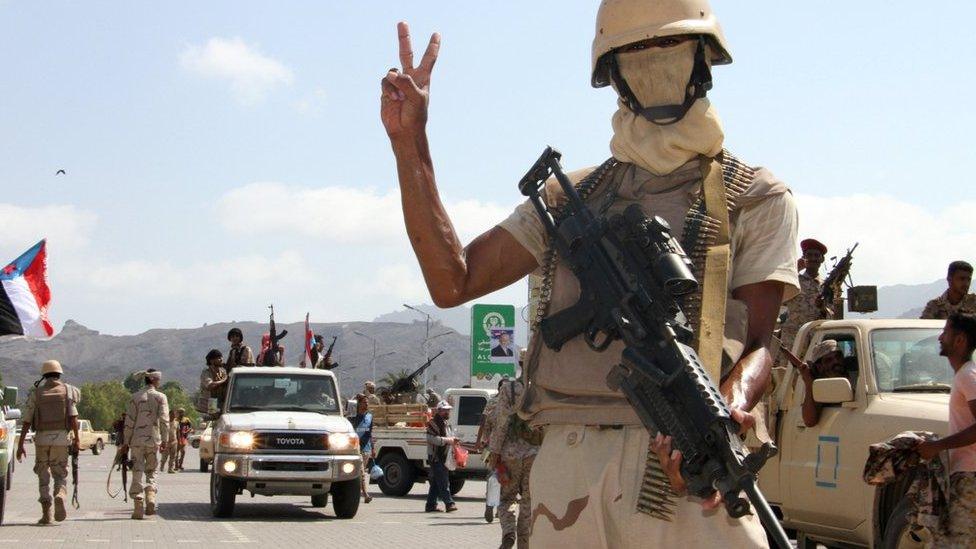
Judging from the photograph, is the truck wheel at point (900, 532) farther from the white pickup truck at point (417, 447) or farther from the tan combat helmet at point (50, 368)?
the white pickup truck at point (417, 447)

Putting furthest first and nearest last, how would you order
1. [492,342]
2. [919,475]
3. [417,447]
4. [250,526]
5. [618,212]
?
1. [492,342]
2. [417,447]
3. [250,526]
4. [919,475]
5. [618,212]

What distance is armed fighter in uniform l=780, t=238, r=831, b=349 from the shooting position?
1252 cm

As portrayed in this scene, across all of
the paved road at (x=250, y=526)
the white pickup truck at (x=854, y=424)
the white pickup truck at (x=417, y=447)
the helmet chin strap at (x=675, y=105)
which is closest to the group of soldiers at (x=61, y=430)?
the paved road at (x=250, y=526)

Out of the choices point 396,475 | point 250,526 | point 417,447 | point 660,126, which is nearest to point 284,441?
point 250,526

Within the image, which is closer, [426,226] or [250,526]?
[426,226]

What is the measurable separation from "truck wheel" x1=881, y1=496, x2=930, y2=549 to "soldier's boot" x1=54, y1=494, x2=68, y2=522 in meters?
11.1

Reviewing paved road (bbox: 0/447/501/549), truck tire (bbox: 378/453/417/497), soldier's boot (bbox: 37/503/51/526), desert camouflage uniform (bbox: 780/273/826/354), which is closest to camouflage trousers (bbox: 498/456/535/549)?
desert camouflage uniform (bbox: 780/273/826/354)

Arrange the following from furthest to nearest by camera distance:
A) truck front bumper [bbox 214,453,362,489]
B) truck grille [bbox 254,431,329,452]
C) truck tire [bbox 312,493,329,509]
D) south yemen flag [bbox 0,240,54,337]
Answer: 1. truck tire [bbox 312,493,329,509]
2. south yemen flag [bbox 0,240,54,337]
3. truck grille [bbox 254,431,329,452]
4. truck front bumper [bbox 214,453,362,489]

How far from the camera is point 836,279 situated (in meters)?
13.0

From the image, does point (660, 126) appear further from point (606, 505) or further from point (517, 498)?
point (517, 498)

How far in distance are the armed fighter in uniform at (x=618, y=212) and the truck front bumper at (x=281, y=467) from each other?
1539cm

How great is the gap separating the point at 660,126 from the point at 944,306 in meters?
8.21

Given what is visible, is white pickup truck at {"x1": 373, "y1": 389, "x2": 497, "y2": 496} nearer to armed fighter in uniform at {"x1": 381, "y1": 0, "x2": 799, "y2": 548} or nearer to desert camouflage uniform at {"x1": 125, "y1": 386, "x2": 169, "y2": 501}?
desert camouflage uniform at {"x1": 125, "y1": 386, "x2": 169, "y2": 501}

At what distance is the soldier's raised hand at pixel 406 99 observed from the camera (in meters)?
3.48
